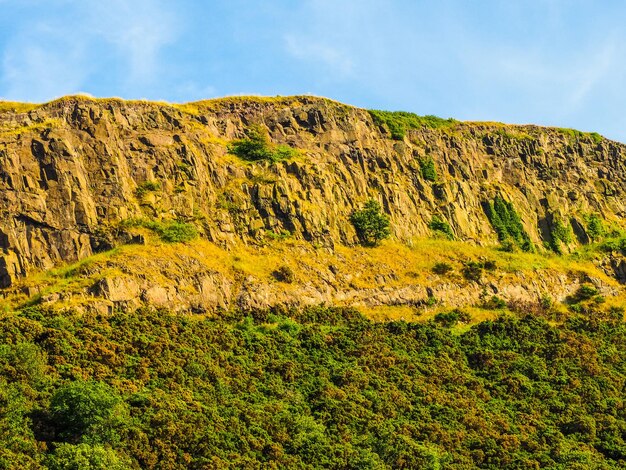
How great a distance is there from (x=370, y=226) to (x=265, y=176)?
1255 centimetres

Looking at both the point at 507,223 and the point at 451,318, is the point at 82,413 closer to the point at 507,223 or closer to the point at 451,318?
the point at 451,318

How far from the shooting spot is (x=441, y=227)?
91.4 metres

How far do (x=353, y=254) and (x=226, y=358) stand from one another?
24.3m

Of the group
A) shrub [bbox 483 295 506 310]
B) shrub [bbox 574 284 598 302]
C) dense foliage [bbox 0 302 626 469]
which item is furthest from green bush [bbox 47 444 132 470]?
shrub [bbox 574 284 598 302]

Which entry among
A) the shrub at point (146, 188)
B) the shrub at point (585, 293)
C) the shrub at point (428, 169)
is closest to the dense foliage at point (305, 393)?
the shrub at point (585, 293)

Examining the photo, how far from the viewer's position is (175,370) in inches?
2288

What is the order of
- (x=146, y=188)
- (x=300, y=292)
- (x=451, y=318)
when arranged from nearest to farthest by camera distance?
1. (x=300, y=292)
2. (x=451, y=318)
3. (x=146, y=188)

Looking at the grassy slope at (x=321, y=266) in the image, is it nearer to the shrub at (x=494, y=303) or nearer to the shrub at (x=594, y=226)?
the shrub at (x=494, y=303)

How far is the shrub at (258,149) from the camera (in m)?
87.6

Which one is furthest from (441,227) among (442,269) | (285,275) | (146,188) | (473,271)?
(146,188)

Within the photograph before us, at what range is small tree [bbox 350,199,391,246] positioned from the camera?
85.4m

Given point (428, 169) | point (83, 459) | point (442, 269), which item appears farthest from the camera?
point (428, 169)

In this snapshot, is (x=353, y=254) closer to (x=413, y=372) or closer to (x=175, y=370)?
(x=413, y=372)

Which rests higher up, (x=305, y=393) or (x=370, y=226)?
(x=370, y=226)
